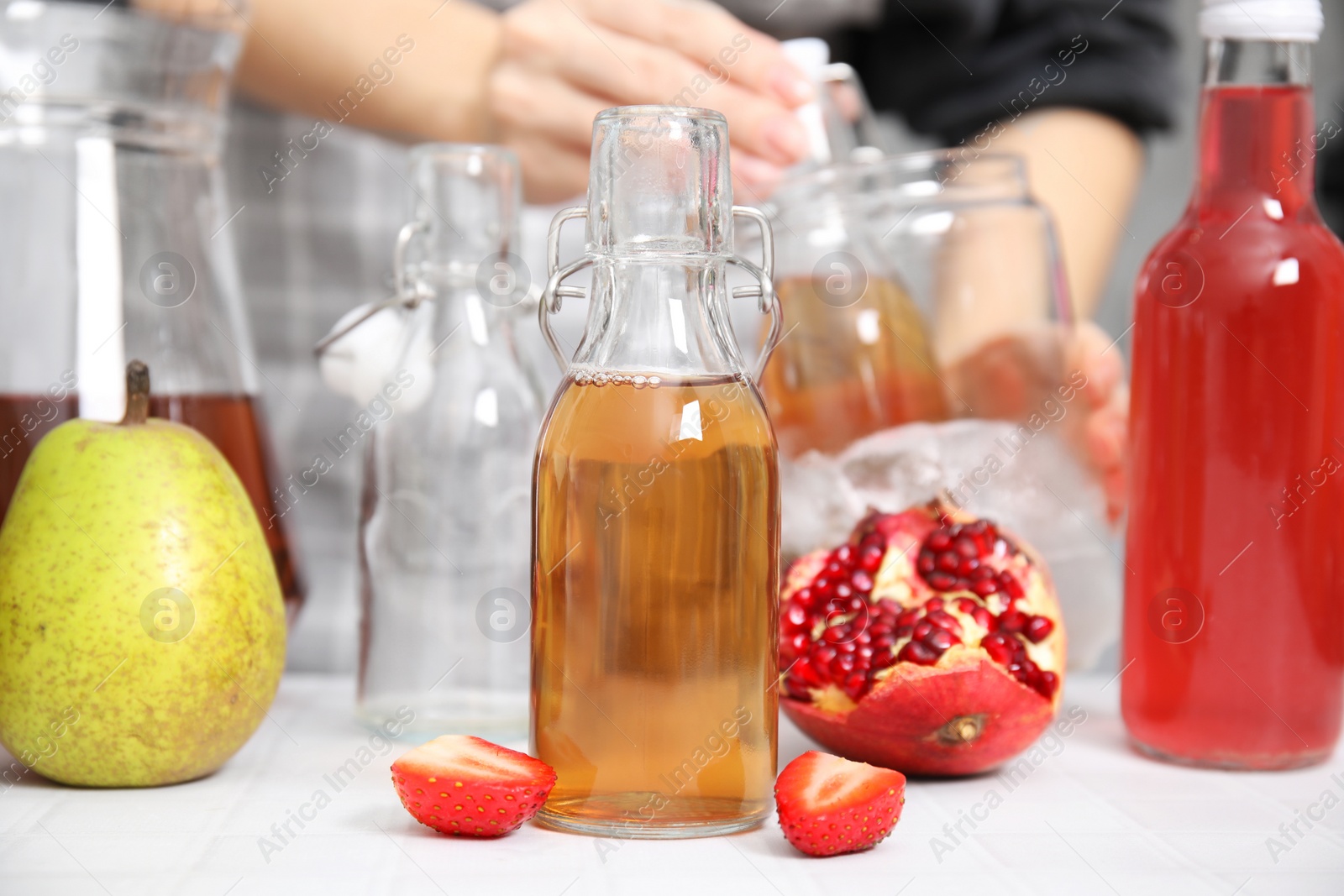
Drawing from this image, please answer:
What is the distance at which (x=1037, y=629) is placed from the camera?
2.05 feet

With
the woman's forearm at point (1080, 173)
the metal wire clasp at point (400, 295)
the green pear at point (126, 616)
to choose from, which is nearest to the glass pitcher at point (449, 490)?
the metal wire clasp at point (400, 295)

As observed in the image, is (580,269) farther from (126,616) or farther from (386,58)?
(386,58)

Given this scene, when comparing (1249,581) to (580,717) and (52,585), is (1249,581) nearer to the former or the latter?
(580,717)

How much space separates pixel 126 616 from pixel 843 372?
45 cm

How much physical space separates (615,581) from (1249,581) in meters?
0.35

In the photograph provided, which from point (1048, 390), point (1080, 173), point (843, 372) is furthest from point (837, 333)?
point (1080, 173)

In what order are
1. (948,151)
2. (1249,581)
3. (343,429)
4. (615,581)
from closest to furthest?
(615,581), (1249,581), (948,151), (343,429)

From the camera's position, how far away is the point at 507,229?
752 millimetres

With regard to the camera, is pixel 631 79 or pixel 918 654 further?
pixel 631 79

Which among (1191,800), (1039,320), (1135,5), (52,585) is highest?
(1135,5)

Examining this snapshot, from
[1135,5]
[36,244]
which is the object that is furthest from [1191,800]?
[1135,5]

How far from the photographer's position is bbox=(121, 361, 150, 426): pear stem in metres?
0.62

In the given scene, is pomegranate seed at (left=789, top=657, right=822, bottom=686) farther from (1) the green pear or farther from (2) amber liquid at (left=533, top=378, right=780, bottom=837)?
(1) the green pear

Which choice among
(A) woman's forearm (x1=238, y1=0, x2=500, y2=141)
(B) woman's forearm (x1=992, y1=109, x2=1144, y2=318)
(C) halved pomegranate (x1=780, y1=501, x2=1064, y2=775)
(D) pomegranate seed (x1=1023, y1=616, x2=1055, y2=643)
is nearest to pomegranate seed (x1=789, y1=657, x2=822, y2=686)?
(C) halved pomegranate (x1=780, y1=501, x2=1064, y2=775)
